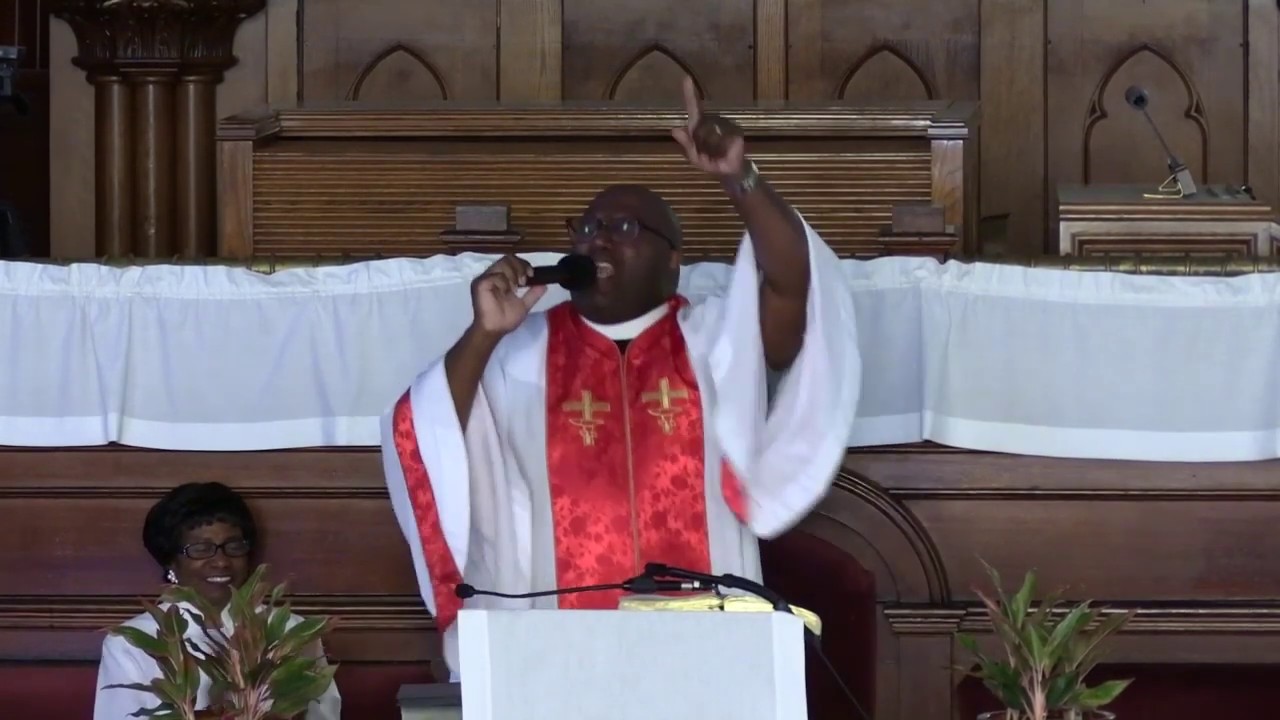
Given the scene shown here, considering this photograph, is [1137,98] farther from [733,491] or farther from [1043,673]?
[1043,673]

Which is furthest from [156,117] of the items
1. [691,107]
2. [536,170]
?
[691,107]

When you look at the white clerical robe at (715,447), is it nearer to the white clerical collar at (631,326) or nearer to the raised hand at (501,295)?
the white clerical collar at (631,326)

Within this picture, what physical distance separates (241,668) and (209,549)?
987 millimetres

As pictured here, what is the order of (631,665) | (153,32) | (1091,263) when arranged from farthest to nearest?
(153,32)
(1091,263)
(631,665)

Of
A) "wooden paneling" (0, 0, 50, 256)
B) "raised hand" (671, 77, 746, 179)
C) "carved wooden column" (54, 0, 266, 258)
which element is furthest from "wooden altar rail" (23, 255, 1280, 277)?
"wooden paneling" (0, 0, 50, 256)

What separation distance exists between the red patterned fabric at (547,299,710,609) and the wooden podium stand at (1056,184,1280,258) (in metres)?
1.32

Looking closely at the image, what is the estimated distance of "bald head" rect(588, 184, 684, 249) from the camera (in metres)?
3.71

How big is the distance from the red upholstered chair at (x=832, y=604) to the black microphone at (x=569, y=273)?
100 centimetres

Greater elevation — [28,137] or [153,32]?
[153,32]

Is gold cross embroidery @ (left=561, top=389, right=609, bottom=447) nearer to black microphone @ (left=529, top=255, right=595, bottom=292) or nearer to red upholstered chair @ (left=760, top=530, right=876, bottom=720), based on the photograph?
black microphone @ (left=529, top=255, right=595, bottom=292)

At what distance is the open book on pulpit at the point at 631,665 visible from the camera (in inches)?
98.5

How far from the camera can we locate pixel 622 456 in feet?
12.5

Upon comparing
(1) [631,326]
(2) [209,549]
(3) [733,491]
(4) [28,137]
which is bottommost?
(2) [209,549]

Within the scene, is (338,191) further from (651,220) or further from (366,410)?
(651,220)
